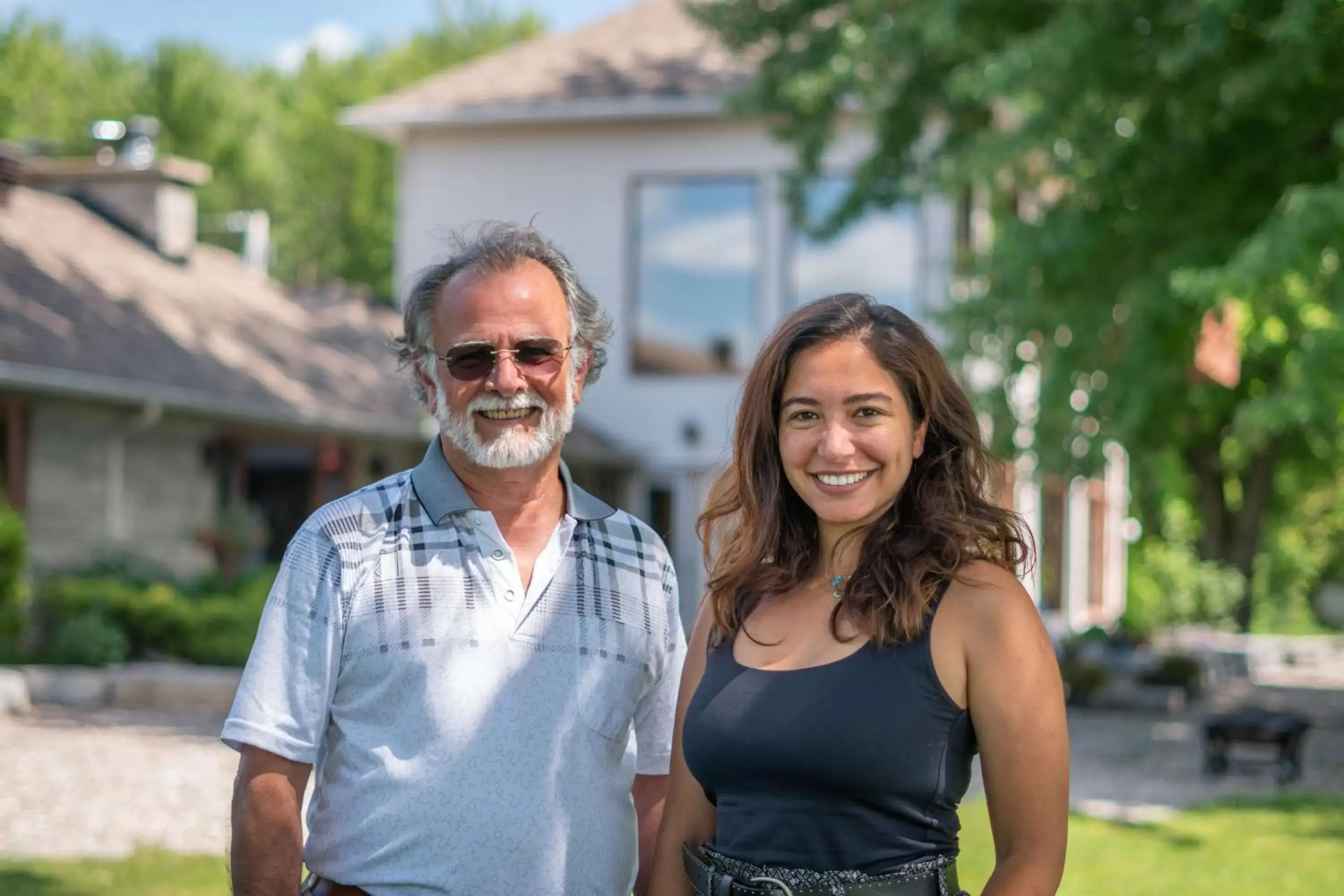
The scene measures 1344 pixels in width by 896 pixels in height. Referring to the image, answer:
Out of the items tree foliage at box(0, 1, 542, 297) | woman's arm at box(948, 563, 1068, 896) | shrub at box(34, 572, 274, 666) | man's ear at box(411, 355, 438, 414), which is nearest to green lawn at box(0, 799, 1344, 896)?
man's ear at box(411, 355, 438, 414)

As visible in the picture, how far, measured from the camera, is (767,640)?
296 centimetres

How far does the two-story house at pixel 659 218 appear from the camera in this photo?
71.4ft

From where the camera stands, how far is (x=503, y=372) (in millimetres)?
3209

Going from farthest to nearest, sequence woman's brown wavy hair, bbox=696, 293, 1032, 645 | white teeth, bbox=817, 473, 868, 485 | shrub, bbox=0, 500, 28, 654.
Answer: shrub, bbox=0, 500, 28, 654, white teeth, bbox=817, 473, 868, 485, woman's brown wavy hair, bbox=696, 293, 1032, 645

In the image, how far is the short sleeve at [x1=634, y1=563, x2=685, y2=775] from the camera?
3381mm

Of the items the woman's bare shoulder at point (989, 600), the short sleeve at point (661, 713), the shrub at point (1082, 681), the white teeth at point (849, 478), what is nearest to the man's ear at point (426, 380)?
the short sleeve at point (661, 713)

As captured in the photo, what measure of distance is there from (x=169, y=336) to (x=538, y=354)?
1518cm

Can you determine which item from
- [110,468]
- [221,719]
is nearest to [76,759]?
[221,719]

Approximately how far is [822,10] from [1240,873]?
31.7ft

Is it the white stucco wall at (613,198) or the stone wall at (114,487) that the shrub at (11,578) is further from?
the white stucco wall at (613,198)

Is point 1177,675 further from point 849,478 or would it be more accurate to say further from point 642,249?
point 849,478

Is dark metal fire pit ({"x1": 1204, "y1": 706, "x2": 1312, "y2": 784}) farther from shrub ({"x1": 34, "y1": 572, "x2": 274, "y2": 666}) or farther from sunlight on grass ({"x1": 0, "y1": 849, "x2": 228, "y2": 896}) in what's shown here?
sunlight on grass ({"x1": 0, "y1": 849, "x2": 228, "y2": 896})

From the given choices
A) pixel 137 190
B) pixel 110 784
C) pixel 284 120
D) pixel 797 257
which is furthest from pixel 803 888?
pixel 284 120

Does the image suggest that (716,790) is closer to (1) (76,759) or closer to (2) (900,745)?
(2) (900,745)
